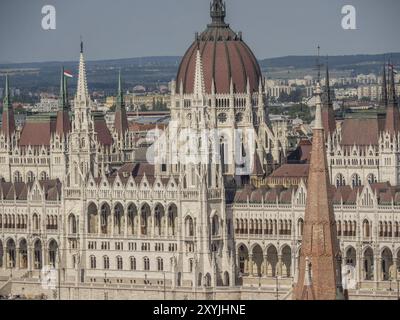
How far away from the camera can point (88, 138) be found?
147125 millimetres

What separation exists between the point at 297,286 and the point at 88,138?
2369 inches

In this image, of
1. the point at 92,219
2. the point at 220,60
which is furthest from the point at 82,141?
the point at 220,60

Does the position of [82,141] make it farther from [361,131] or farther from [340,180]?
[361,131]

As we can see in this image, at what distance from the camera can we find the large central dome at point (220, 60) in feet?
493

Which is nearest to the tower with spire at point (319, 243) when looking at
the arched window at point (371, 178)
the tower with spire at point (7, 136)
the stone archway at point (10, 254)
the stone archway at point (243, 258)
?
the stone archway at point (243, 258)

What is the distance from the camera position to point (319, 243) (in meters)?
87.0

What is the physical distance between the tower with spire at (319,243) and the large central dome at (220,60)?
202 feet

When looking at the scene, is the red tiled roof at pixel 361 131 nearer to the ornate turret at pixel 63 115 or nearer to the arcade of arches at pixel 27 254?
the arcade of arches at pixel 27 254

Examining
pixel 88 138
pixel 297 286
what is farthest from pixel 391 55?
pixel 297 286

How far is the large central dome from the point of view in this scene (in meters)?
150

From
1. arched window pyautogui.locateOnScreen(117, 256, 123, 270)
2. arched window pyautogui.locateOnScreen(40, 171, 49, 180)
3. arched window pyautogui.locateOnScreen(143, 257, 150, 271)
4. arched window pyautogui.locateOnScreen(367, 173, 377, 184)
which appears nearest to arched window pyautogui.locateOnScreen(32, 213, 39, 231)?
arched window pyautogui.locateOnScreen(117, 256, 123, 270)

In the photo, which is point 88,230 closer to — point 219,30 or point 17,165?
point 219,30

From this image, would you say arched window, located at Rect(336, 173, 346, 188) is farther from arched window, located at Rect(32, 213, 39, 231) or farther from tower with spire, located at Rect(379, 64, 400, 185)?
arched window, located at Rect(32, 213, 39, 231)
